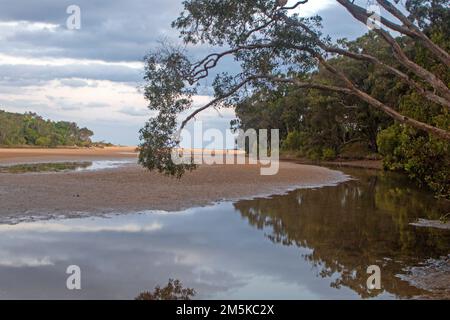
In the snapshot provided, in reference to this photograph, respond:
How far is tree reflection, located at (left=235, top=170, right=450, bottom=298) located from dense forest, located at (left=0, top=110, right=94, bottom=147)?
90.0 m

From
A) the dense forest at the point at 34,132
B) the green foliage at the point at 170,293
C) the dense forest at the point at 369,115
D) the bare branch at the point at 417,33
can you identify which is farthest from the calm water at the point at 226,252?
the dense forest at the point at 34,132

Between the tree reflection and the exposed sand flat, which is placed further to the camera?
the exposed sand flat

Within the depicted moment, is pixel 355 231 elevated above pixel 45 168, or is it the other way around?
pixel 45 168

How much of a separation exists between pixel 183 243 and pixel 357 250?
16.0ft

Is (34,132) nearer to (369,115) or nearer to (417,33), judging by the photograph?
(369,115)

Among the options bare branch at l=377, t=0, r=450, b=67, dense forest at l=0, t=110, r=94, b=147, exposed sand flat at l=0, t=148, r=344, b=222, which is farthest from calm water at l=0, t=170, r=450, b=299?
dense forest at l=0, t=110, r=94, b=147

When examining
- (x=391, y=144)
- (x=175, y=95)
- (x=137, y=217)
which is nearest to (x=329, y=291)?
(x=175, y=95)

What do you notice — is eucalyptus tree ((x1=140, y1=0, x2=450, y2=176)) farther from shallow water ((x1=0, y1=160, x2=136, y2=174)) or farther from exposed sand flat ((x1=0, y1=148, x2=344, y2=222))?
shallow water ((x1=0, y1=160, x2=136, y2=174))

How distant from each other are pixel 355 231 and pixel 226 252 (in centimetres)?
532

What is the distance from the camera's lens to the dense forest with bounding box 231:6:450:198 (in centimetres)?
1802

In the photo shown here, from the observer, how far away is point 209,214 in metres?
21.0

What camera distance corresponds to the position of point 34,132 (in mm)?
116000

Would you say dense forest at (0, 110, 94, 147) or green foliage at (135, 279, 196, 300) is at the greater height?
dense forest at (0, 110, 94, 147)

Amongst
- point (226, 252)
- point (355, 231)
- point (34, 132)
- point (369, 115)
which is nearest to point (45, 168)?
point (355, 231)
